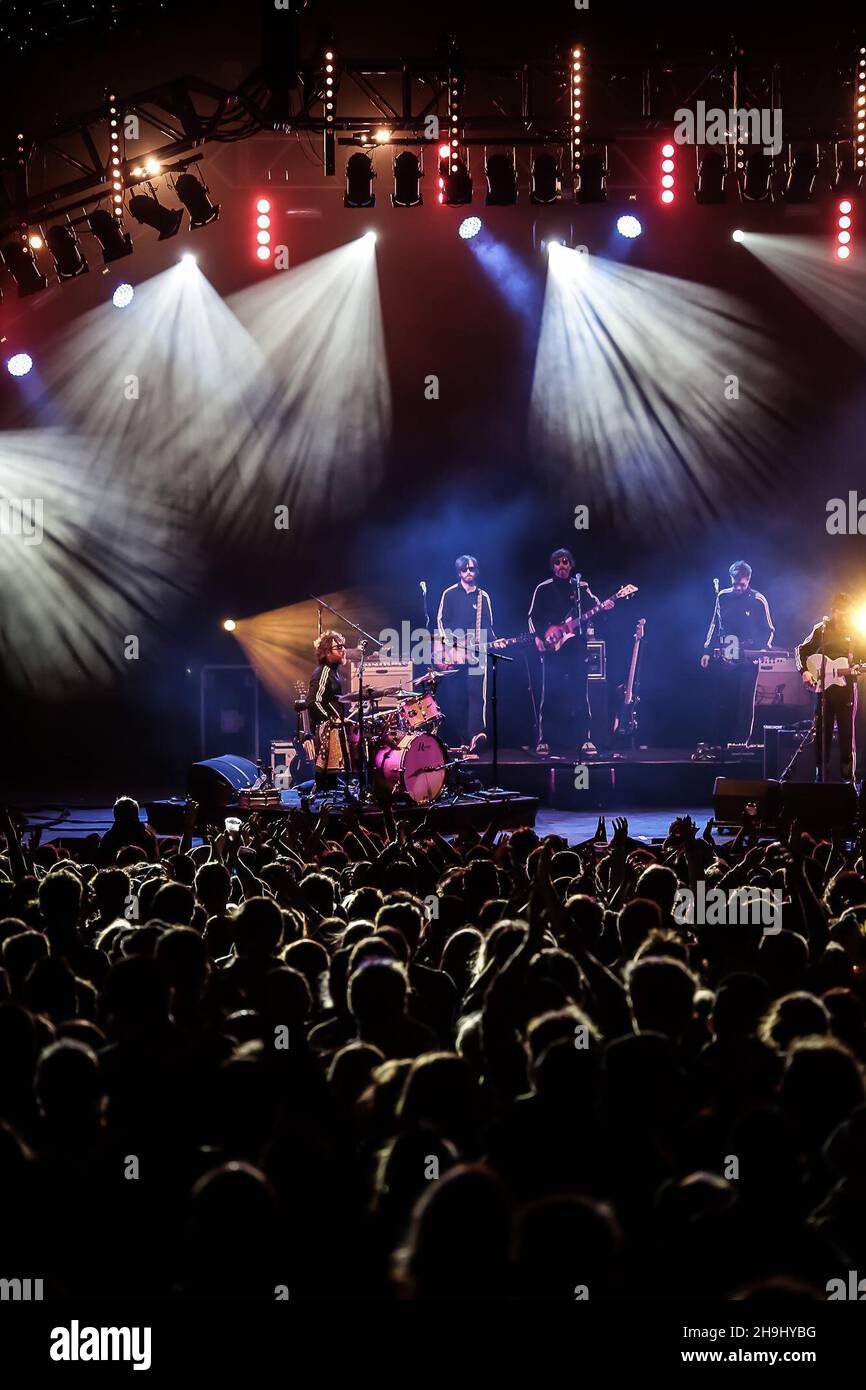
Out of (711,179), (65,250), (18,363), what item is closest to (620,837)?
(711,179)

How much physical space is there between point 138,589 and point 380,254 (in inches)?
200

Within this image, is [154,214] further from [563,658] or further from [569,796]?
[569,796]

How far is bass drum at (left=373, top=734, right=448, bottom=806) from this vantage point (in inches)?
416

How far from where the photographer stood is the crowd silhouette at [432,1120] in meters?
1.68

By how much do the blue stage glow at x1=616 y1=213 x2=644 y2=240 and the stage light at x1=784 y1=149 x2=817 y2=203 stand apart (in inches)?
135

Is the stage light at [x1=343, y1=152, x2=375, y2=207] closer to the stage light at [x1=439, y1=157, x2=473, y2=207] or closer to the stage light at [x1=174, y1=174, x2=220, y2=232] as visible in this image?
the stage light at [x1=439, y1=157, x2=473, y2=207]

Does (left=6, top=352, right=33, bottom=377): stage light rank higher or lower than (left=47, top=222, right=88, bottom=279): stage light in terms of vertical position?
lower

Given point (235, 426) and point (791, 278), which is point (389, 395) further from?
point (791, 278)

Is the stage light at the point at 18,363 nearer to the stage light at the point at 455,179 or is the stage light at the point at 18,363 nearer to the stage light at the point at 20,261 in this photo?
the stage light at the point at 20,261

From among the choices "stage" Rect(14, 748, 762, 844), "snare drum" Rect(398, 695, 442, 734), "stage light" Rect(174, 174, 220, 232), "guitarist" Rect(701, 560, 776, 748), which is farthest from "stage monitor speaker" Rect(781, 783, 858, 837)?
"stage light" Rect(174, 174, 220, 232)

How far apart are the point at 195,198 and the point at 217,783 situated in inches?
209

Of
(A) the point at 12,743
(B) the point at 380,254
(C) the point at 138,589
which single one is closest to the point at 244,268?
(B) the point at 380,254

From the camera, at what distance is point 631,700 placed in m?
13.9

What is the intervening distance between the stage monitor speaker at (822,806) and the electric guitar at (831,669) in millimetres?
2440
